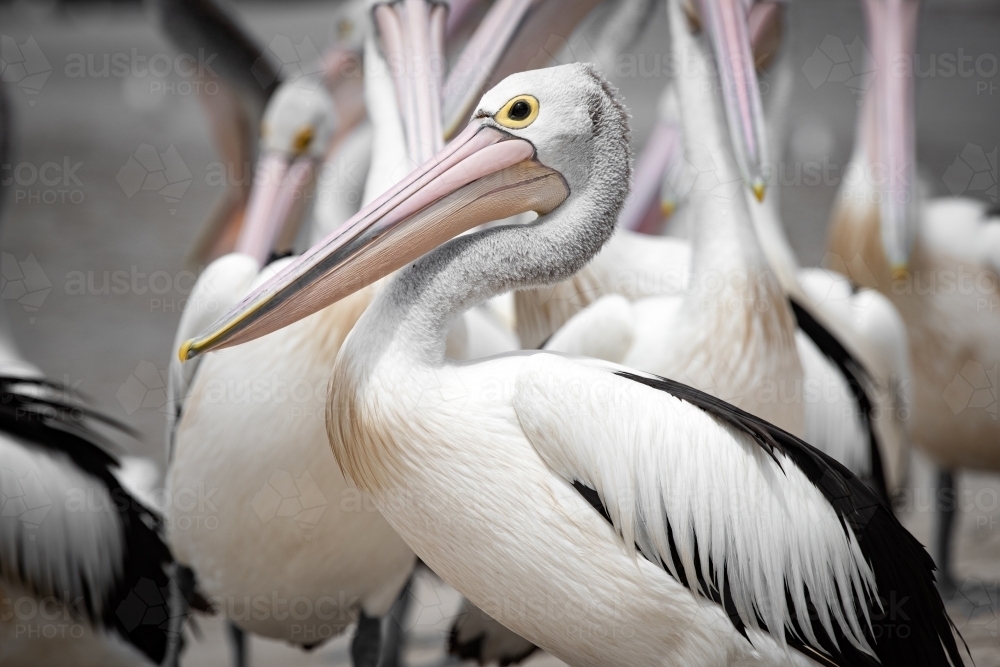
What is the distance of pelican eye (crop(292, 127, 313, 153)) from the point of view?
2.92m

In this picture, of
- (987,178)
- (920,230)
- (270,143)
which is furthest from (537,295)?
(987,178)

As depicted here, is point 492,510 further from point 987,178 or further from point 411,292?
point 987,178

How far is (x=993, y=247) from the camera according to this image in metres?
3.28

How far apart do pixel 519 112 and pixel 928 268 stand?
215 cm

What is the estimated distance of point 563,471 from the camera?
1570 millimetres

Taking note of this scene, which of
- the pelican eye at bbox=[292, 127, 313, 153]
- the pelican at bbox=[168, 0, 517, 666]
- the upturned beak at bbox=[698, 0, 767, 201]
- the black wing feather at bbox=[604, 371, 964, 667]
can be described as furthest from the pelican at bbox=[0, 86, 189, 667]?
the upturned beak at bbox=[698, 0, 767, 201]

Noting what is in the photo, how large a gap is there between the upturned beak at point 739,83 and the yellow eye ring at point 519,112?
2.02ft

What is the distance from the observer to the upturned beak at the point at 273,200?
2.67 m

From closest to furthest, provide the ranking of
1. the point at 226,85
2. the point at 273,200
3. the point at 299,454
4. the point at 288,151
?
the point at 299,454
the point at 273,200
the point at 288,151
the point at 226,85

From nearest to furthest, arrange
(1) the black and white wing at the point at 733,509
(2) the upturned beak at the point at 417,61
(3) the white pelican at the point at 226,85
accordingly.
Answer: (1) the black and white wing at the point at 733,509
(2) the upturned beak at the point at 417,61
(3) the white pelican at the point at 226,85

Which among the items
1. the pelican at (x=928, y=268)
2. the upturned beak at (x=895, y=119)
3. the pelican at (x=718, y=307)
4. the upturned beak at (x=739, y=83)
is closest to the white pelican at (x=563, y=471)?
the pelican at (x=718, y=307)

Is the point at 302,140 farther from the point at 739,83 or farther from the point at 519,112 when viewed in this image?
A: the point at 519,112

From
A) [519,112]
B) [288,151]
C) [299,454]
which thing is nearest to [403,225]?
[519,112]

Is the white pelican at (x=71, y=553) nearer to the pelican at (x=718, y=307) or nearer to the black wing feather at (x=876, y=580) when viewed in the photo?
the pelican at (x=718, y=307)
